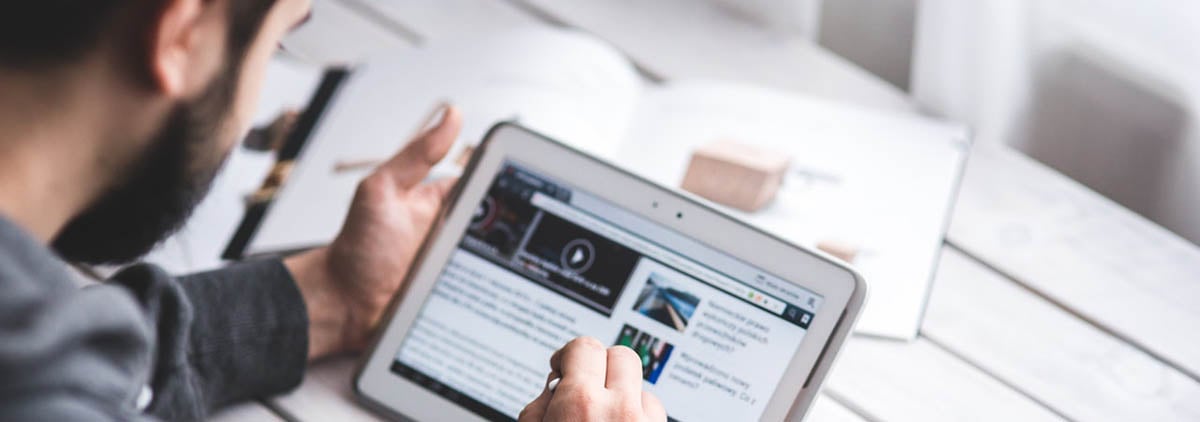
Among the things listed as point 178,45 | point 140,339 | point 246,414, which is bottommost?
point 246,414

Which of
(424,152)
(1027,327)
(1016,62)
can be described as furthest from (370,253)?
(1016,62)

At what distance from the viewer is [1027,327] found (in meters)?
0.75

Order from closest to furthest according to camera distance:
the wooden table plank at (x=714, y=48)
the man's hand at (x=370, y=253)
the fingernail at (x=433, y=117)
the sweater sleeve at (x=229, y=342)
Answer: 1. the sweater sleeve at (x=229, y=342)
2. the man's hand at (x=370, y=253)
3. the fingernail at (x=433, y=117)
4. the wooden table plank at (x=714, y=48)

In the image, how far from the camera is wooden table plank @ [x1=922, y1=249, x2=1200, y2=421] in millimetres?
708

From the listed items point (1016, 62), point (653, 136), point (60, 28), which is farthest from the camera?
point (1016, 62)

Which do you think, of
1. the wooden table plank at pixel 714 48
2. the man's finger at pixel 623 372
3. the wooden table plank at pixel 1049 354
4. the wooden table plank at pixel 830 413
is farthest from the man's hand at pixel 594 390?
the wooden table plank at pixel 714 48

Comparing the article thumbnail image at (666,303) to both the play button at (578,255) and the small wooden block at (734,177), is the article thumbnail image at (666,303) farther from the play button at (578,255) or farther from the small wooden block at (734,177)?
the small wooden block at (734,177)

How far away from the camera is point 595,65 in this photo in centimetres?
92

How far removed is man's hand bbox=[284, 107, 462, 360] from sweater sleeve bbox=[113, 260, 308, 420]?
0.02 meters

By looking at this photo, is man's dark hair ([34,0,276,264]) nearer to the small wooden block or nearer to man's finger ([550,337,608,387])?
man's finger ([550,337,608,387])

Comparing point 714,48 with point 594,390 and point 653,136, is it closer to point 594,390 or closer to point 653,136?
point 653,136

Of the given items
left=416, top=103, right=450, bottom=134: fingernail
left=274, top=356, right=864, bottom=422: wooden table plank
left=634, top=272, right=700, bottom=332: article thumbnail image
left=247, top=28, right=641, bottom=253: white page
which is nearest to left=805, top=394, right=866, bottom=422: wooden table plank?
left=274, top=356, right=864, bottom=422: wooden table plank

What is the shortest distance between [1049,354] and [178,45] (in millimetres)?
530

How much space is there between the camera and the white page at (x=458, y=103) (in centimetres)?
83
